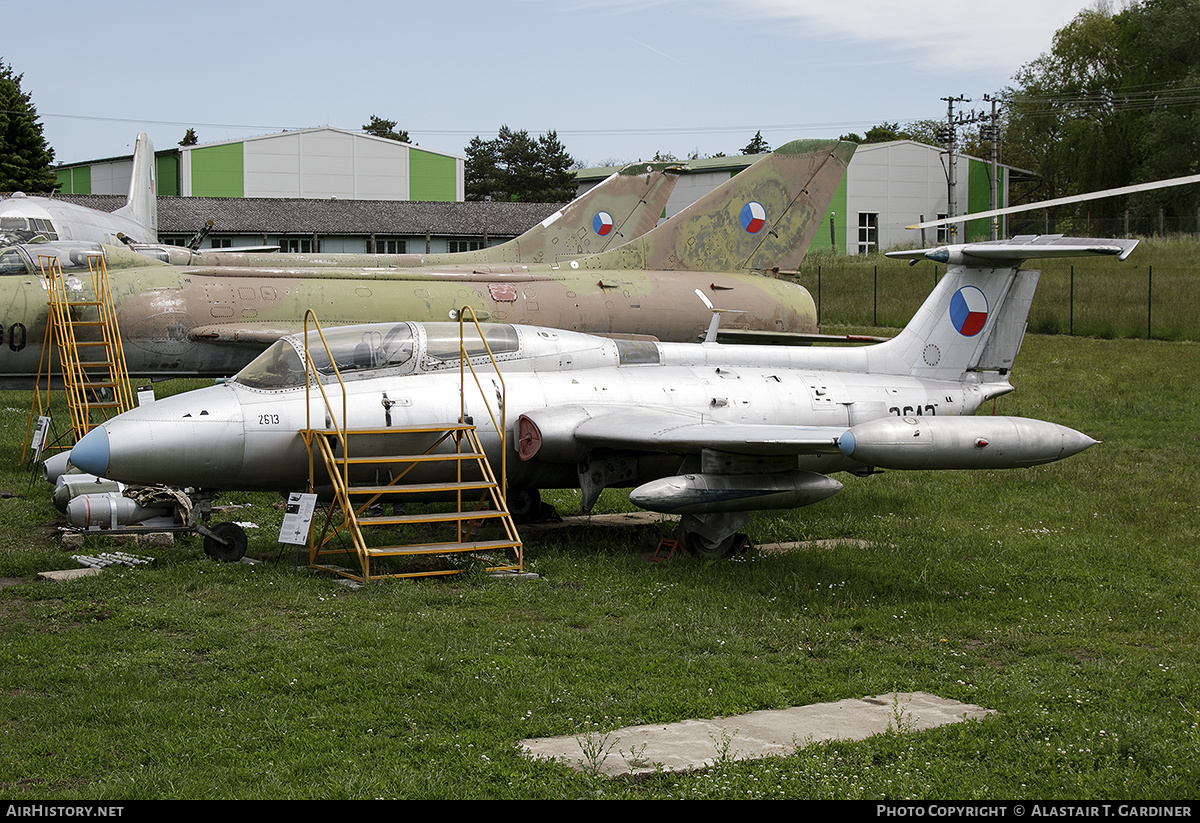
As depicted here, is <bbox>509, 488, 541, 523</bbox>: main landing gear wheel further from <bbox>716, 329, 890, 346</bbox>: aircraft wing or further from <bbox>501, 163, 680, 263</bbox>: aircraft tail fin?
<bbox>501, 163, 680, 263</bbox>: aircraft tail fin

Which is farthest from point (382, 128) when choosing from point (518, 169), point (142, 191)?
point (142, 191)

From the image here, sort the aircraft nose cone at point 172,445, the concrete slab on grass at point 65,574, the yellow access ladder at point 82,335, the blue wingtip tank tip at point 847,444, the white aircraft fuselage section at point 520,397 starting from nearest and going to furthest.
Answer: the blue wingtip tank tip at point 847,444 → the concrete slab on grass at point 65,574 → the aircraft nose cone at point 172,445 → the white aircraft fuselage section at point 520,397 → the yellow access ladder at point 82,335

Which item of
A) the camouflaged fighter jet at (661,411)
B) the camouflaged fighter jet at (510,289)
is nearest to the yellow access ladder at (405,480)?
the camouflaged fighter jet at (661,411)

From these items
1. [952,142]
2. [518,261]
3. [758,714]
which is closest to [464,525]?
[758,714]

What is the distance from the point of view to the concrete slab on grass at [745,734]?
5828 millimetres

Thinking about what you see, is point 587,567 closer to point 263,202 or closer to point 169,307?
point 169,307

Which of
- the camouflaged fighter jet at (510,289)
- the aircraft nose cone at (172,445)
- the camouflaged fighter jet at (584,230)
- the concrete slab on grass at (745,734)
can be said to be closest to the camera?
the concrete slab on grass at (745,734)

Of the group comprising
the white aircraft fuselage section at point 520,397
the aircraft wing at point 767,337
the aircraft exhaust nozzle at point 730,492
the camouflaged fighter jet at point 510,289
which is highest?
the camouflaged fighter jet at point 510,289

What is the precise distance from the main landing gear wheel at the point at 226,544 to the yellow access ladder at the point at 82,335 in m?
4.95

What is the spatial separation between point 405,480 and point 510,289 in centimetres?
721

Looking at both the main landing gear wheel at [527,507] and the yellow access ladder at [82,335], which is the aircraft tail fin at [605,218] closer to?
the yellow access ladder at [82,335]

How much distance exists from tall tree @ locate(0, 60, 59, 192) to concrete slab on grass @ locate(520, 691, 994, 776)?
60.9 meters

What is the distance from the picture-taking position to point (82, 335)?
15.4 m

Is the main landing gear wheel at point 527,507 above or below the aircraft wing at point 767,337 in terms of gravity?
below
